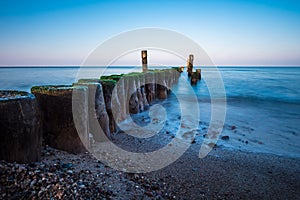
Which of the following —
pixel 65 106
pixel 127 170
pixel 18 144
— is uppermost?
pixel 65 106

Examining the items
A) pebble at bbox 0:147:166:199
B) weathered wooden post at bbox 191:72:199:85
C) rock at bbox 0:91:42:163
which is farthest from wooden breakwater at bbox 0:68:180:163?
weathered wooden post at bbox 191:72:199:85

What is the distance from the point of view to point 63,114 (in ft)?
10.9

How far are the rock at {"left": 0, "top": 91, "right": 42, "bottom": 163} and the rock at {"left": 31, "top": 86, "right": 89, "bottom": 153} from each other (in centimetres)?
70

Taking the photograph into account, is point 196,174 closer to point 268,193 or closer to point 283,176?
point 268,193

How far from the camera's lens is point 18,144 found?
2.41 meters

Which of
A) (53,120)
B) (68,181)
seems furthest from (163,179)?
(53,120)

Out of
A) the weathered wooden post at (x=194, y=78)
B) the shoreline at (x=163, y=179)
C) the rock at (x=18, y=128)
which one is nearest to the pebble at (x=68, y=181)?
the shoreline at (x=163, y=179)

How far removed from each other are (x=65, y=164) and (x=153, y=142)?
2.72 metres

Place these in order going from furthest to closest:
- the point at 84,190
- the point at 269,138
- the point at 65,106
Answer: the point at 269,138 < the point at 65,106 < the point at 84,190

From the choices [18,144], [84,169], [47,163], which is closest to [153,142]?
[84,169]

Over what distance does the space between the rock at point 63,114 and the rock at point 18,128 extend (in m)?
0.70

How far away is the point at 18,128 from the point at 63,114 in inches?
37.8

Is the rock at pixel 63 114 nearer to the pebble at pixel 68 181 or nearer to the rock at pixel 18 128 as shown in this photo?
the pebble at pixel 68 181

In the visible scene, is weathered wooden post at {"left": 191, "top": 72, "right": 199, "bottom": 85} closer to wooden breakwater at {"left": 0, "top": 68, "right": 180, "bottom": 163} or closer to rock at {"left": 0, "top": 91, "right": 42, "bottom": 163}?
wooden breakwater at {"left": 0, "top": 68, "right": 180, "bottom": 163}
